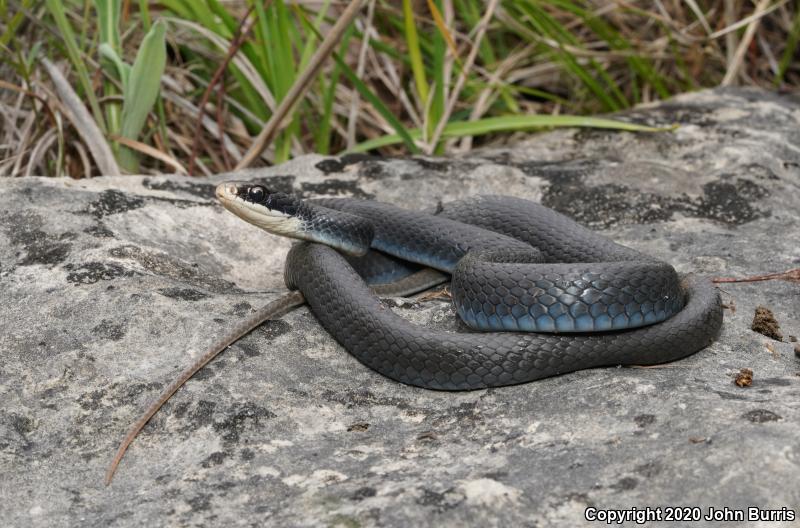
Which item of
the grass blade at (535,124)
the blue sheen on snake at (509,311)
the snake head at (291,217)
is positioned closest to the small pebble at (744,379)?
the blue sheen on snake at (509,311)

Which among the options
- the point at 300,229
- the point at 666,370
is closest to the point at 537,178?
the point at 300,229

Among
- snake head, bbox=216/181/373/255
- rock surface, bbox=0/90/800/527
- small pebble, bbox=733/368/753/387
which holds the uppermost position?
snake head, bbox=216/181/373/255

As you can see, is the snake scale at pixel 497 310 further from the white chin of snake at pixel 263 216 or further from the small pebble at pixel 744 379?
the small pebble at pixel 744 379
